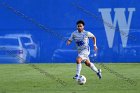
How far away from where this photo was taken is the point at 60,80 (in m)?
19.1

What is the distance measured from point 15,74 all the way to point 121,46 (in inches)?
258

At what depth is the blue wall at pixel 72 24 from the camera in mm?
26906

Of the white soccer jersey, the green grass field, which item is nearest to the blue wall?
the green grass field

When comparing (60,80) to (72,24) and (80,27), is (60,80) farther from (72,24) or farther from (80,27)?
(72,24)

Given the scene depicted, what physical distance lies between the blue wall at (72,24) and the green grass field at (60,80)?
1015 millimetres

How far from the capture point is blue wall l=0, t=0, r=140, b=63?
2691cm

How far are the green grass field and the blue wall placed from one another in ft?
3.33

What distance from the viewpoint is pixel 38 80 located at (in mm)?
19344

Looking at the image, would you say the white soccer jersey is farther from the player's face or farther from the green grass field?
the green grass field

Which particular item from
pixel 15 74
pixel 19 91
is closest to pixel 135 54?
pixel 15 74

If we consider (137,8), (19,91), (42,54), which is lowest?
(19,91)

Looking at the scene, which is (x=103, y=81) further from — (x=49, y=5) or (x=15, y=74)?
(x=49, y=5)

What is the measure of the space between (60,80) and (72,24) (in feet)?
27.6

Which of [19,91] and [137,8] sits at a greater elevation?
[137,8]
